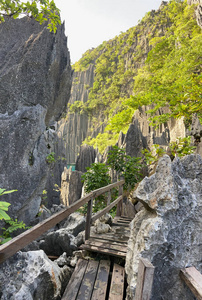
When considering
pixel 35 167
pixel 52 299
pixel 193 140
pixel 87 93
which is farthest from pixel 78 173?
pixel 87 93

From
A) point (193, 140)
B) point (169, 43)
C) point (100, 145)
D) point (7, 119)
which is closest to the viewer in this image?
point (193, 140)

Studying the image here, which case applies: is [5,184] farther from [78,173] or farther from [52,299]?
[78,173]

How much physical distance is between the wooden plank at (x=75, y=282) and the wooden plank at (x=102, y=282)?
201mm

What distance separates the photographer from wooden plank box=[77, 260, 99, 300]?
190 cm

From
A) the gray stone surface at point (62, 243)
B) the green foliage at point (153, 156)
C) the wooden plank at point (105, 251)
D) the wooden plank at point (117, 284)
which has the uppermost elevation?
the green foliage at point (153, 156)

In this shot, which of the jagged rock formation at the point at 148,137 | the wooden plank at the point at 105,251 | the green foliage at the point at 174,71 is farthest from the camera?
the jagged rock formation at the point at 148,137

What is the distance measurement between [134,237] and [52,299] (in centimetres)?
108

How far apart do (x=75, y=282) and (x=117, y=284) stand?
51cm

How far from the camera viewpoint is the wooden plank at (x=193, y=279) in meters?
1.17

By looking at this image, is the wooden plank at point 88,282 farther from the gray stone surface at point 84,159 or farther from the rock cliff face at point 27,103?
the gray stone surface at point 84,159

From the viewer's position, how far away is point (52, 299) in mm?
1803

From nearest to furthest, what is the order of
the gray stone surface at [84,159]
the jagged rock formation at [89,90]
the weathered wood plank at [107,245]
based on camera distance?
the weathered wood plank at [107,245]
the gray stone surface at [84,159]
the jagged rock formation at [89,90]

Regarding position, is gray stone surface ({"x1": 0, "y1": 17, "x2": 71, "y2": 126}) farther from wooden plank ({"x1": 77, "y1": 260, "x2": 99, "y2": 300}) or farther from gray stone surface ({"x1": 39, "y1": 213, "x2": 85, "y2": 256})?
wooden plank ({"x1": 77, "y1": 260, "x2": 99, "y2": 300})

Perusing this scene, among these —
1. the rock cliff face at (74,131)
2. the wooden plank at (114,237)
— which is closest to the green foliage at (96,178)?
the wooden plank at (114,237)
